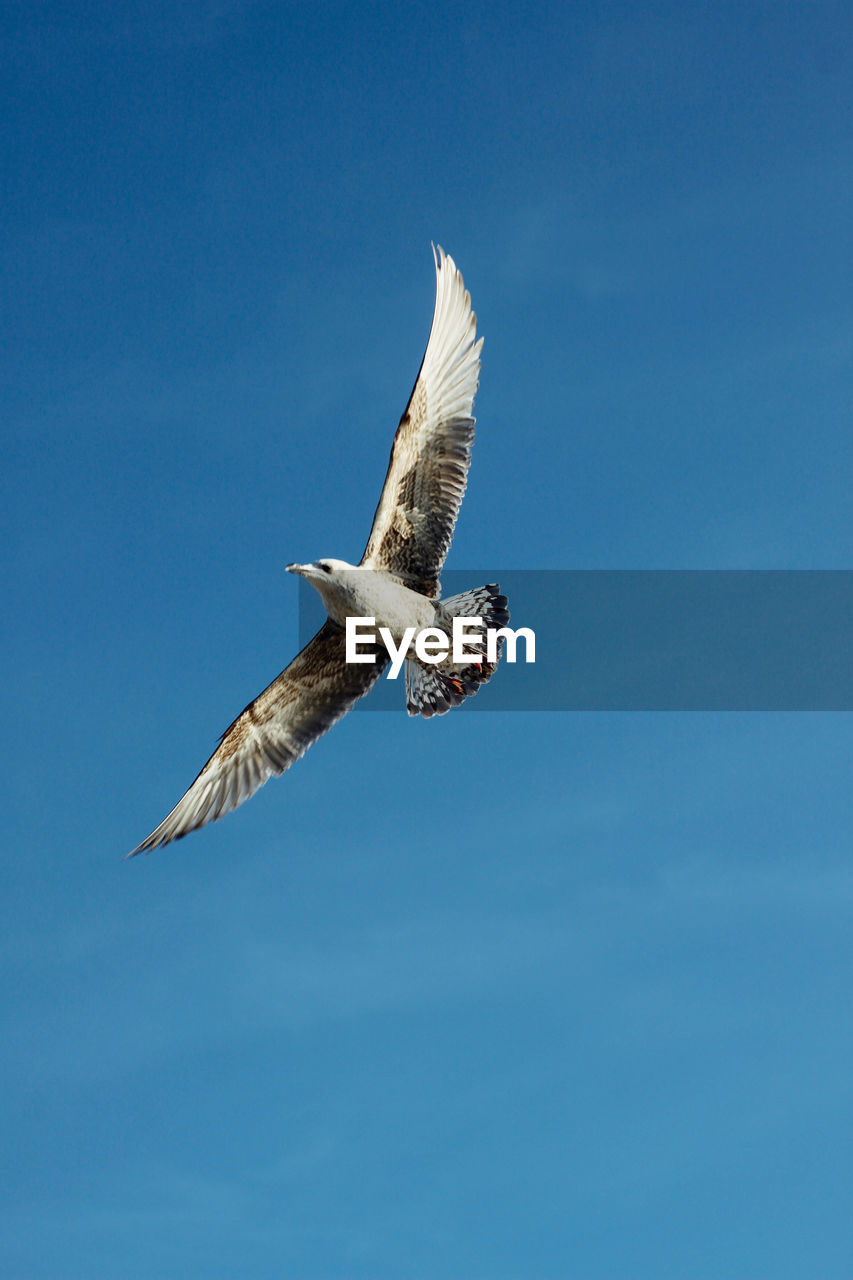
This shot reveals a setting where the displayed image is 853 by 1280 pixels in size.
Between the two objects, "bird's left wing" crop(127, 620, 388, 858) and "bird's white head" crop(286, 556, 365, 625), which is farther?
"bird's left wing" crop(127, 620, 388, 858)

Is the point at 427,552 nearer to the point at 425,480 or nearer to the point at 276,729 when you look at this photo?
the point at 425,480

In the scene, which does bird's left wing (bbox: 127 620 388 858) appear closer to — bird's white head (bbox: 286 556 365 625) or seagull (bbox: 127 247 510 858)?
seagull (bbox: 127 247 510 858)

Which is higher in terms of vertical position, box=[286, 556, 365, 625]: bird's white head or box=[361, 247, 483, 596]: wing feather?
box=[361, 247, 483, 596]: wing feather

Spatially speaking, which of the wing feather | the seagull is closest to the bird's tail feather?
the seagull

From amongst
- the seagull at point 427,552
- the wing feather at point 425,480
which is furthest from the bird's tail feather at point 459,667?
the wing feather at point 425,480

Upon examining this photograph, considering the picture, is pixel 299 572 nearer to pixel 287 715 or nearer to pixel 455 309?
pixel 287 715

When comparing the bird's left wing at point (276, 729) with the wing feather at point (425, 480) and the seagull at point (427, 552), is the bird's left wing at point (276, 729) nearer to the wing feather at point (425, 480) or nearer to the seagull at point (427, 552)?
the seagull at point (427, 552)

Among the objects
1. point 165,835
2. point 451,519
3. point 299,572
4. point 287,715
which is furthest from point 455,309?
point 165,835
